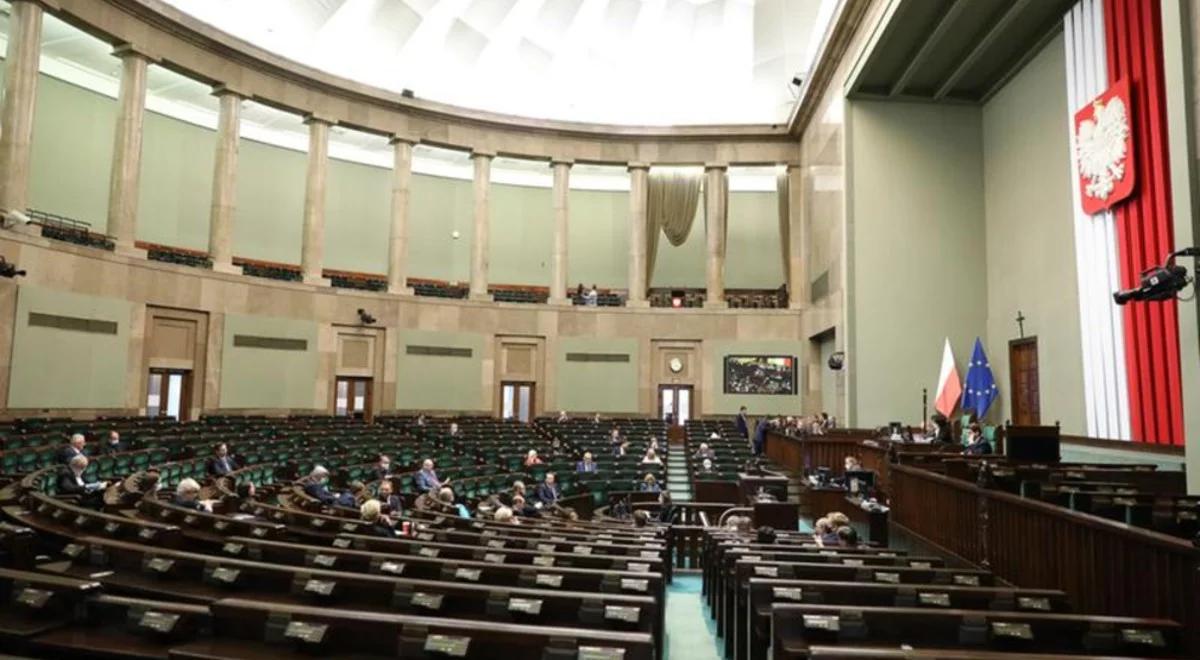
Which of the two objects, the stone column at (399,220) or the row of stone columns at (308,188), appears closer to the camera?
the row of stone columns at (308,188)

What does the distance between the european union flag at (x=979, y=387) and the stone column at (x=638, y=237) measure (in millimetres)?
11971

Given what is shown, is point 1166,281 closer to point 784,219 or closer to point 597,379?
point 597,379

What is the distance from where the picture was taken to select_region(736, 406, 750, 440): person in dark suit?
22.8 meters

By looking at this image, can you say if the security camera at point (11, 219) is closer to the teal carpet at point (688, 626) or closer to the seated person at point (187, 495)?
the seated person at point (187, 495)

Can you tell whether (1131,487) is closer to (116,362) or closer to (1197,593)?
(1197,593)

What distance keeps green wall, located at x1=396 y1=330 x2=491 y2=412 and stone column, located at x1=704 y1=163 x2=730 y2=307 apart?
26.8 ft

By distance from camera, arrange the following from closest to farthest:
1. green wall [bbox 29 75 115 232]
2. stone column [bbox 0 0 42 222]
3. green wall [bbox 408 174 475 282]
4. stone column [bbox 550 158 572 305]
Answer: stone column [bbox 0 0 42 222] → green wall [bbox 29 75 115 232] → stone column [bbox 550 158 572 305] → green wall [bbox 408 174 475 282]

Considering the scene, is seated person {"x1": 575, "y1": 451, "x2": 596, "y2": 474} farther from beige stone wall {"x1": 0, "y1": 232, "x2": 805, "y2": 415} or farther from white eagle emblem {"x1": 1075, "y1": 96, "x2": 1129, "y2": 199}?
beige stone wall {"x1": 0, "y1": 232, "x2": 805, "y2": 415}

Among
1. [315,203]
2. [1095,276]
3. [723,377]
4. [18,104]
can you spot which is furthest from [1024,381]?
[18,104]

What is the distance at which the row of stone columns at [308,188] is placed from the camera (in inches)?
636

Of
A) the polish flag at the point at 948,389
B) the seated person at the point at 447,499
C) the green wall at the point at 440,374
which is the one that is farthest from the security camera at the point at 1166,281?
the green wall at the point at 440,374

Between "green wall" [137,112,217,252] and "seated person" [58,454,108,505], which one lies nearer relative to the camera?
"seated person" [58,454,108,505]

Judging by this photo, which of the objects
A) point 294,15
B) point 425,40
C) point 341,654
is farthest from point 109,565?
point 425,40

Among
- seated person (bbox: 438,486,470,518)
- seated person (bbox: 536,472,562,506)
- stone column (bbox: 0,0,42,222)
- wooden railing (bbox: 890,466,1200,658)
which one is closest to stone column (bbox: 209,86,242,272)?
stone column (bbox: 0,0,42,222)
